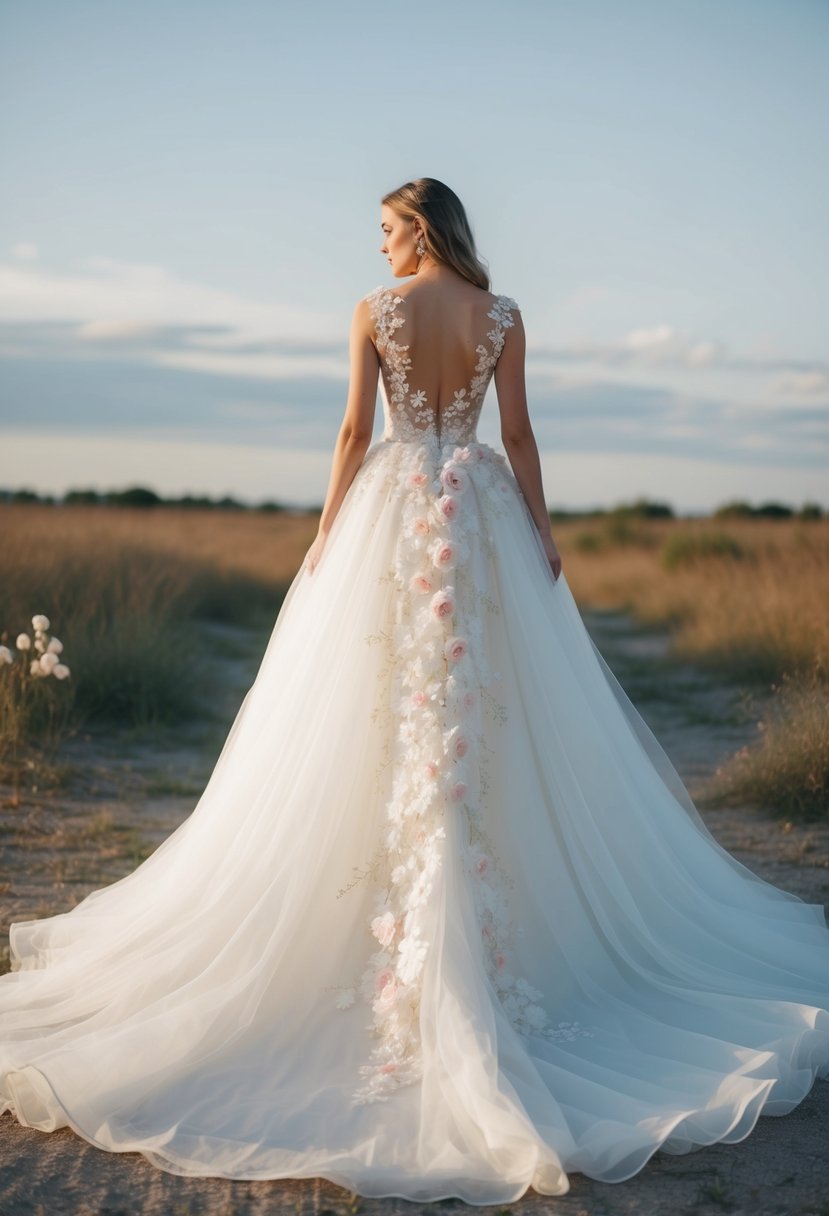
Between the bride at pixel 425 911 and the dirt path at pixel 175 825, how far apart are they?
0.22 ft

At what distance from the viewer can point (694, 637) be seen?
12.6 m

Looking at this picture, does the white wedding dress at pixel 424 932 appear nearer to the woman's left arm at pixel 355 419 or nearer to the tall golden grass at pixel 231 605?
the woman's left arm at pixel 355 419

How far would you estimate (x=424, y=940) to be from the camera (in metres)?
3.18

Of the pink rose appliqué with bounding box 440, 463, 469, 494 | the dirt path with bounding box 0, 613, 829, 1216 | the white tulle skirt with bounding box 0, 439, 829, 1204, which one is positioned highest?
the pink rose appliqué with bounding box 440, 463, 469, 494

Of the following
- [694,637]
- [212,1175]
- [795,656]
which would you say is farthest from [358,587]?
[694,637]

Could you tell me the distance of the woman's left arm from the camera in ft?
12.0

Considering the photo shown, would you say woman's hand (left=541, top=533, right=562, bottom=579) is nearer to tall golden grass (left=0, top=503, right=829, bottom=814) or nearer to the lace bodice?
the lace bodice

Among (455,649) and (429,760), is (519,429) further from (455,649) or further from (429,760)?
(429,760)

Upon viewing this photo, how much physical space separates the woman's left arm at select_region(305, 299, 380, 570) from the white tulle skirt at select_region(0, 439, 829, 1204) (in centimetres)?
7

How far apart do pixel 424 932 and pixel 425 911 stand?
0.18 ft

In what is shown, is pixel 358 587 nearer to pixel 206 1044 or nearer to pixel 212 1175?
pixel 206 1044

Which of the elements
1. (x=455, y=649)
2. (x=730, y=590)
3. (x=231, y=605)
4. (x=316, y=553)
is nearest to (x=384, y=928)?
(x=455, y=649)

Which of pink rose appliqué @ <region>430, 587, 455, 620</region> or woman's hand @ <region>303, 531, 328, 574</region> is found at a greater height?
woman's hand @ <region>303, 531, 328, 574</region>

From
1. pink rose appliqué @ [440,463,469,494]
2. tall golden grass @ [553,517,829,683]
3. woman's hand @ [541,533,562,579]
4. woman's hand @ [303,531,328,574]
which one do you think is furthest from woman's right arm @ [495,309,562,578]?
tall golden grass @ [553,517,829,683]
